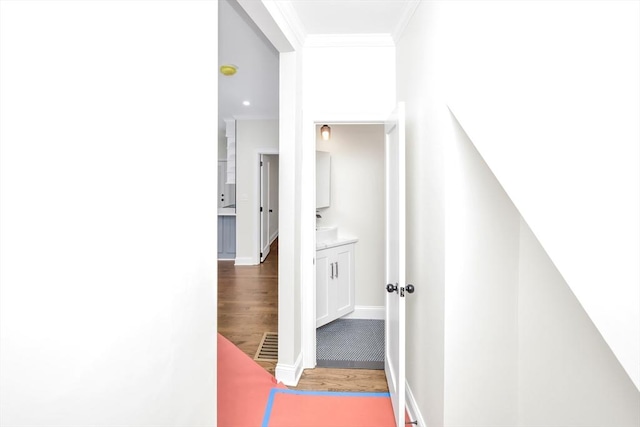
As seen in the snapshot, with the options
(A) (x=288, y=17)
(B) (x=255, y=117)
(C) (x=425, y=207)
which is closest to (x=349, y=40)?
(A) (x=288, y=17)

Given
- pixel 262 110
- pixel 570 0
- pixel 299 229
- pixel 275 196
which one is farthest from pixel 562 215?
pixel 275 196

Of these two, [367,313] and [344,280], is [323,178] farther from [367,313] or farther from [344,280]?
[367,313]

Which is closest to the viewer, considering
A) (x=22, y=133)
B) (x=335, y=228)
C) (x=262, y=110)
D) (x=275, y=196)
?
(x=22, y=133)

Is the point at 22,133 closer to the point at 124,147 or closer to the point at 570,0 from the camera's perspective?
the point at 124,147

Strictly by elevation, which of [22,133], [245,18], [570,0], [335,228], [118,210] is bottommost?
[335,228]

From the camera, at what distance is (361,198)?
157 inches

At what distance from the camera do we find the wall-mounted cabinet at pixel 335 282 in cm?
347

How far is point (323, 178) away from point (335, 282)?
3.63ft

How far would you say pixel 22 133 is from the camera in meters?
0.61

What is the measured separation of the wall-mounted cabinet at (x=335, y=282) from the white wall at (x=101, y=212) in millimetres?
2269

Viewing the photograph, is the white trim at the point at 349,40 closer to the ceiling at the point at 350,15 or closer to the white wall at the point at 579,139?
the ceiling at the point at 350,15

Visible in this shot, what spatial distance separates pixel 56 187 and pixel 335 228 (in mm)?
3251

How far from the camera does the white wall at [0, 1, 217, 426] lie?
61 cm

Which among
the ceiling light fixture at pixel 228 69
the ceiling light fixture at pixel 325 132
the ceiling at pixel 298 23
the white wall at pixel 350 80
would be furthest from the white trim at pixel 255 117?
the white wall at pixel 350 80
